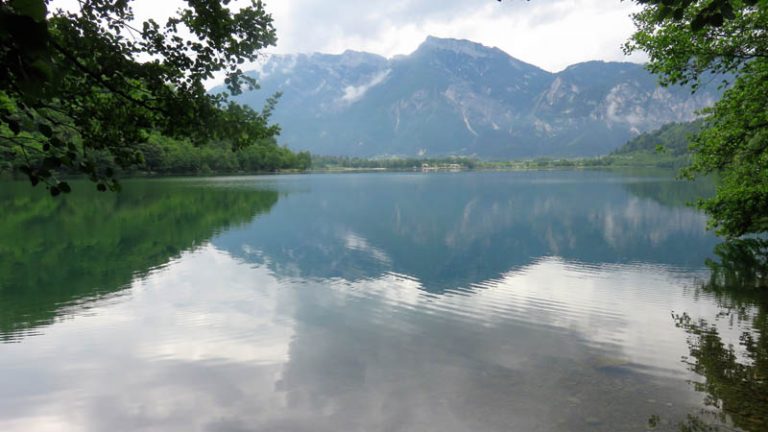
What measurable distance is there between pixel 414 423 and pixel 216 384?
5.80 metres

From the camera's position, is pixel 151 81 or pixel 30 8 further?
pixel 151 81

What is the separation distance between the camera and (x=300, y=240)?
1727 inches

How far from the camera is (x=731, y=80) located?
18312mm

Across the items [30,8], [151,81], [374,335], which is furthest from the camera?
[374,335]

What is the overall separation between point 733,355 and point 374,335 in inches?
440

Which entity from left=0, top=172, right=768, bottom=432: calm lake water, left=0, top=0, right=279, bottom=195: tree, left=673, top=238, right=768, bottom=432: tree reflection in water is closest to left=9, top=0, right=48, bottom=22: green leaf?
left=0, top=0, right=279, bottom=195: tree

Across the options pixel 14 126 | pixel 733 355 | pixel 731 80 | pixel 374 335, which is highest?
pixel 731 80

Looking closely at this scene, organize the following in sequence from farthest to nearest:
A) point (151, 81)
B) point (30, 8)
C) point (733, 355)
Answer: point (733, 355)
point (151, 81)
point (30, 8)

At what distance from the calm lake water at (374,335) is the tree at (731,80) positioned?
5.51 m

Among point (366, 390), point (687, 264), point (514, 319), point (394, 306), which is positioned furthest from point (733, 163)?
point (366, 390)

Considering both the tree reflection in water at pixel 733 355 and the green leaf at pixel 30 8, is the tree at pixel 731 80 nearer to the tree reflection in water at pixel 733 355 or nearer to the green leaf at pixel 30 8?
the tree reflection in water at pixel 733 355

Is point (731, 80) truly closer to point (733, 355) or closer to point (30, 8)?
point (733, 355)

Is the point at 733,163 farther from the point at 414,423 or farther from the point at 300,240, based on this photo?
the point at 300,240

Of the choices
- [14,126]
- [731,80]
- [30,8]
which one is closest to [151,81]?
[14,126]
